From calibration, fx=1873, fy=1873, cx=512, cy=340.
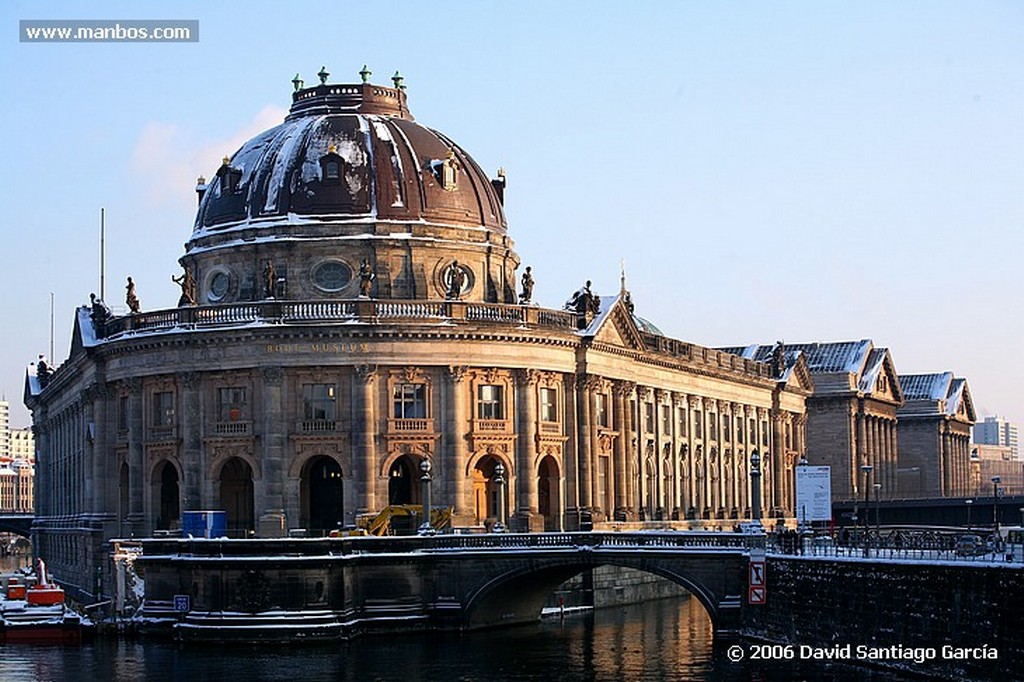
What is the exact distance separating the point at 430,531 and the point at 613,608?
18.2 metres

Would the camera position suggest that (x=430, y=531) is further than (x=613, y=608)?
No

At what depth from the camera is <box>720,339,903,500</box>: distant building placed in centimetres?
17488

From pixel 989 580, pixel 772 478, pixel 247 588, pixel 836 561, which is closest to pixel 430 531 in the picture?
pixel 247 588

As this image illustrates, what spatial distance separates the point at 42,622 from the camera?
87.9 m

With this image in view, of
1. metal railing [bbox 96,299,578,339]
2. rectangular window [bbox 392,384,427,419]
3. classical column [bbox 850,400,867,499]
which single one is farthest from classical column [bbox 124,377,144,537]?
classical column [bbox 850,400,867,499]

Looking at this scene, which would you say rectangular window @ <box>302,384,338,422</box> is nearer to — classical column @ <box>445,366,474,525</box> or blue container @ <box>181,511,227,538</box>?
classical column @ <box>445,366,474,525</box>

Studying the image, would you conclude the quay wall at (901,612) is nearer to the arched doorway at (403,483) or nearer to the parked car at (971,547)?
the parked car at (971,547)

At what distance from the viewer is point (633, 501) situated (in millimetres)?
117812

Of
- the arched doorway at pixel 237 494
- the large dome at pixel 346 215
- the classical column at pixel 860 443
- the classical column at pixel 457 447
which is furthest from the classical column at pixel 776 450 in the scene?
the arched doorway at pixel 237 494

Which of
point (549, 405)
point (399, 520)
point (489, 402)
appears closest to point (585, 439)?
point (549, 405)

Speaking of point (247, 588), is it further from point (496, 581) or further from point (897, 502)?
point (897, 502)

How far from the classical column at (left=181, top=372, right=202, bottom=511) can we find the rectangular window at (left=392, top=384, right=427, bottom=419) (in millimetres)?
10753

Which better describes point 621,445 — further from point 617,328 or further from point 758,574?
point 758,574

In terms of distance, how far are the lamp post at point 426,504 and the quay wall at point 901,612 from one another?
57.4 feet
